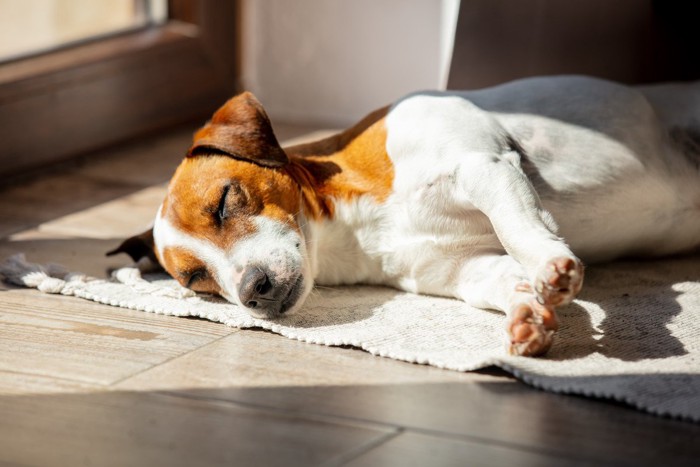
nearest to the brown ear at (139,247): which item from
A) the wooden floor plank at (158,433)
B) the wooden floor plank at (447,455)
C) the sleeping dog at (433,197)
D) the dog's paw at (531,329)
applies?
the sleeping dog at (433,197)

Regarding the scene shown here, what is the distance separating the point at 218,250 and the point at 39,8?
164 centimetres

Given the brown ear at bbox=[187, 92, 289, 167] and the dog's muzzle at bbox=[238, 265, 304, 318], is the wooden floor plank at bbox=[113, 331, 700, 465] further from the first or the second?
the brown ear at bbox=[187, 92, 289, 167]

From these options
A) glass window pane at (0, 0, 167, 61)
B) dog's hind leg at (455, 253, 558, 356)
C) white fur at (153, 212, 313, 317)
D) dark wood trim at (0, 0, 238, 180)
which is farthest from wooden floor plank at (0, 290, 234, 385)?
Answer: glass window pane at (0, 0, 167, 61)

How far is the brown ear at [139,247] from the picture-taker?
2.41 m

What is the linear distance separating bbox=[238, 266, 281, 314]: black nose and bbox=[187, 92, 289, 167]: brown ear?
10.2 inches

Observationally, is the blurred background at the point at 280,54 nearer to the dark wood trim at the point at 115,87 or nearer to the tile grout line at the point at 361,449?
the dark wood trim at the point at 115,87

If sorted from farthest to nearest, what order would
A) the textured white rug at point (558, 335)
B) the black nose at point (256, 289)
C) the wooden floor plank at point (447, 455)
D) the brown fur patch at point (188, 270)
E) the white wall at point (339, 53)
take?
the white wall at point (339, 53) → the brown fur patch at point (188, 270) → the black nose at point (256, 289) → the textured white rug at point (558, 335) → the wooden floor plank at point (447, 455)

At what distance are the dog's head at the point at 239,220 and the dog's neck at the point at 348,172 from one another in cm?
6

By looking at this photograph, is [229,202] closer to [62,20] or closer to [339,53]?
[62,20]

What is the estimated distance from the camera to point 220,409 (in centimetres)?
170

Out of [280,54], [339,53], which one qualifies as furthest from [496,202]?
[280,54]

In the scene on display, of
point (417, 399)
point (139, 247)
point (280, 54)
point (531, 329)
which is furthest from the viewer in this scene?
point (280, 54)

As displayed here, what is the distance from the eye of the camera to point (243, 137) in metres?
2.22

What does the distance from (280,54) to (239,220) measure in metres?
2.11
